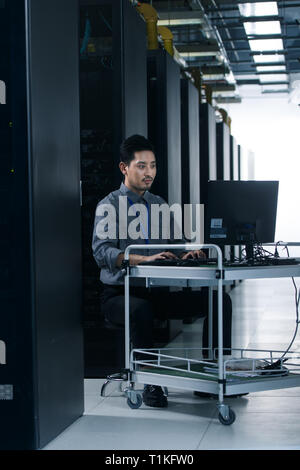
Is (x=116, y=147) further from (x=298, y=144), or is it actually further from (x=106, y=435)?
(x=298, y=144)

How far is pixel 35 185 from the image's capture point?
283cm

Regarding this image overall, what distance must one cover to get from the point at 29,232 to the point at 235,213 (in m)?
1.14

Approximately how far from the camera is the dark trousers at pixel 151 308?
3600 millimetres

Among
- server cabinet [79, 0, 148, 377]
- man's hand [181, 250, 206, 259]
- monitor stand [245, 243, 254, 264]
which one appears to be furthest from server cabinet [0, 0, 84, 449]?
server cabinet [79, 0, 148, 377]

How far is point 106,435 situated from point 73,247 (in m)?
0.87

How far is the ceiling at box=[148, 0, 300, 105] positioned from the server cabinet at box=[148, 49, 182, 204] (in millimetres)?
2214

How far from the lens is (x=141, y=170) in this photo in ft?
12.4

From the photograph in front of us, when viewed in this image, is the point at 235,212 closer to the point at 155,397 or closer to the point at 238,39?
the point at 155,397

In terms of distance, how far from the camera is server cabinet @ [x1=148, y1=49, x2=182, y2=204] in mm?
5211

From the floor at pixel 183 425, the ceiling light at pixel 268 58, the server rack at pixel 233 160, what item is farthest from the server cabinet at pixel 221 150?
the floor at pixel 183 425

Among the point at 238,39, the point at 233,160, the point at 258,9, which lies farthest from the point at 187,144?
the point at 233,160

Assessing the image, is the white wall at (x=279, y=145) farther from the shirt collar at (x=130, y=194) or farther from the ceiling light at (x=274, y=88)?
the shirt collar at (x=130, y=194)

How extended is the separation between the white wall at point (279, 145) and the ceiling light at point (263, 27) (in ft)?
17.9

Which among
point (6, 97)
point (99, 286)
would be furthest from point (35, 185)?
point (99, 286)
